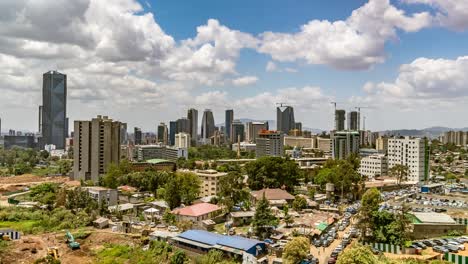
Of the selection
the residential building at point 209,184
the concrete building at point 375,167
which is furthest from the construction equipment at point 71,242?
the concrete building at point 375,167

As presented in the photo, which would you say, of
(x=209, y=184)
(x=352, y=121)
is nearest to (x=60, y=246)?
(x=209, y=184)

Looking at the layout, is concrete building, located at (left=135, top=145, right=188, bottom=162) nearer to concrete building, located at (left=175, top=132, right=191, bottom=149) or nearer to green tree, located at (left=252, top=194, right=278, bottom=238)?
concrete building, located at (left=175, top=132, right=191, bottom=149)

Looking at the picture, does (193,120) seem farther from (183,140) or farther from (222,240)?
(222,240)

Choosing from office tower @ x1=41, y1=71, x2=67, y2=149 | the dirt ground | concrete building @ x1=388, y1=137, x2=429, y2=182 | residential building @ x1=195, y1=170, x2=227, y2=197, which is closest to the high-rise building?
concrete building @ x1=388, y1=137, x2=429, y2=182

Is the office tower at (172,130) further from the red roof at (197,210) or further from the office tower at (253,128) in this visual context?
the red roof at (197,210)

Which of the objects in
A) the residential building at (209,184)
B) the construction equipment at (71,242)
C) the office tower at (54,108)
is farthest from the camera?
the office tower at (54,108)

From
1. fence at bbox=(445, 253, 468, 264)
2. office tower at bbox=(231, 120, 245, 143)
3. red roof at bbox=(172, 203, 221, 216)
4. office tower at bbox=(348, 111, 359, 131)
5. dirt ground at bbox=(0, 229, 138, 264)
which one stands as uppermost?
office tower at bbox=(348, 111, 359, 131)
